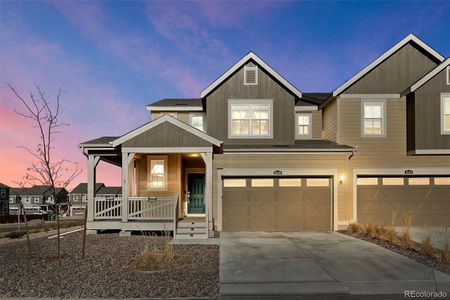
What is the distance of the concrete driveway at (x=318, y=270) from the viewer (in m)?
7.19

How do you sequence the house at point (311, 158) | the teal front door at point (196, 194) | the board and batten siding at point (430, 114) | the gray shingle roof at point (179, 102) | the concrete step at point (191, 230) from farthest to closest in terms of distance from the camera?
the gray shingle roof at point (179, 102) < the teal front door at point (196, 194) < the board and batten siding at point (430, 114) < the house at point (311, 158) < the concrete step at point (191, 230)

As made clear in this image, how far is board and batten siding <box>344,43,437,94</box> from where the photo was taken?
54.8ft

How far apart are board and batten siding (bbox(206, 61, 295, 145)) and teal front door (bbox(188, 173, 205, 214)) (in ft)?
8.38

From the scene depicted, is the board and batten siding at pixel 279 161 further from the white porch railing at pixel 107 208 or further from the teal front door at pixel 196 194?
the white porch railing at pixel 107 208

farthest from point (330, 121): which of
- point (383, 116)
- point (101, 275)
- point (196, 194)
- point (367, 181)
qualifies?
point (101, 275)

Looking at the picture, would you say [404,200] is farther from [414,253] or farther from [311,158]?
[414,253]

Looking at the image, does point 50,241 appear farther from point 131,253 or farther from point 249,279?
point 249,279

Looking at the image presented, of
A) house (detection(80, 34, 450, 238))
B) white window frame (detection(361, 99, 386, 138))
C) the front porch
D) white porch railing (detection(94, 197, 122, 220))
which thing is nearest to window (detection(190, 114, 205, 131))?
house (detection(80, 34, 450, 238))

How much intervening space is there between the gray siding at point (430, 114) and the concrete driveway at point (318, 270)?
6331 mm

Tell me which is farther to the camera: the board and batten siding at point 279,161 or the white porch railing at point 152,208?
the board and batten siding at point 279,161

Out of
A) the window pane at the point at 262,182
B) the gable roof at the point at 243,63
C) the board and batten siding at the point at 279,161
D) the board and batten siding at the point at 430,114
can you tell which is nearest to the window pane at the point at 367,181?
the board and batten siding at the point at 279,161

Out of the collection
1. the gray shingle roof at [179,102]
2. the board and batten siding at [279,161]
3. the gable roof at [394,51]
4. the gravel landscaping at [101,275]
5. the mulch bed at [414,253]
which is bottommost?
the mulch bed at [414,253]

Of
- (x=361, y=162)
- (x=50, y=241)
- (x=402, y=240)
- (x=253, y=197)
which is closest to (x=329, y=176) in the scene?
(x=361, y=162)

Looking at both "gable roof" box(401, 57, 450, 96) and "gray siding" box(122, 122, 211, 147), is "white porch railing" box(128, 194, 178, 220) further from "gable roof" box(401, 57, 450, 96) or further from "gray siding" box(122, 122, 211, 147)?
"gable roof" box(401, 57, 450, 96)
